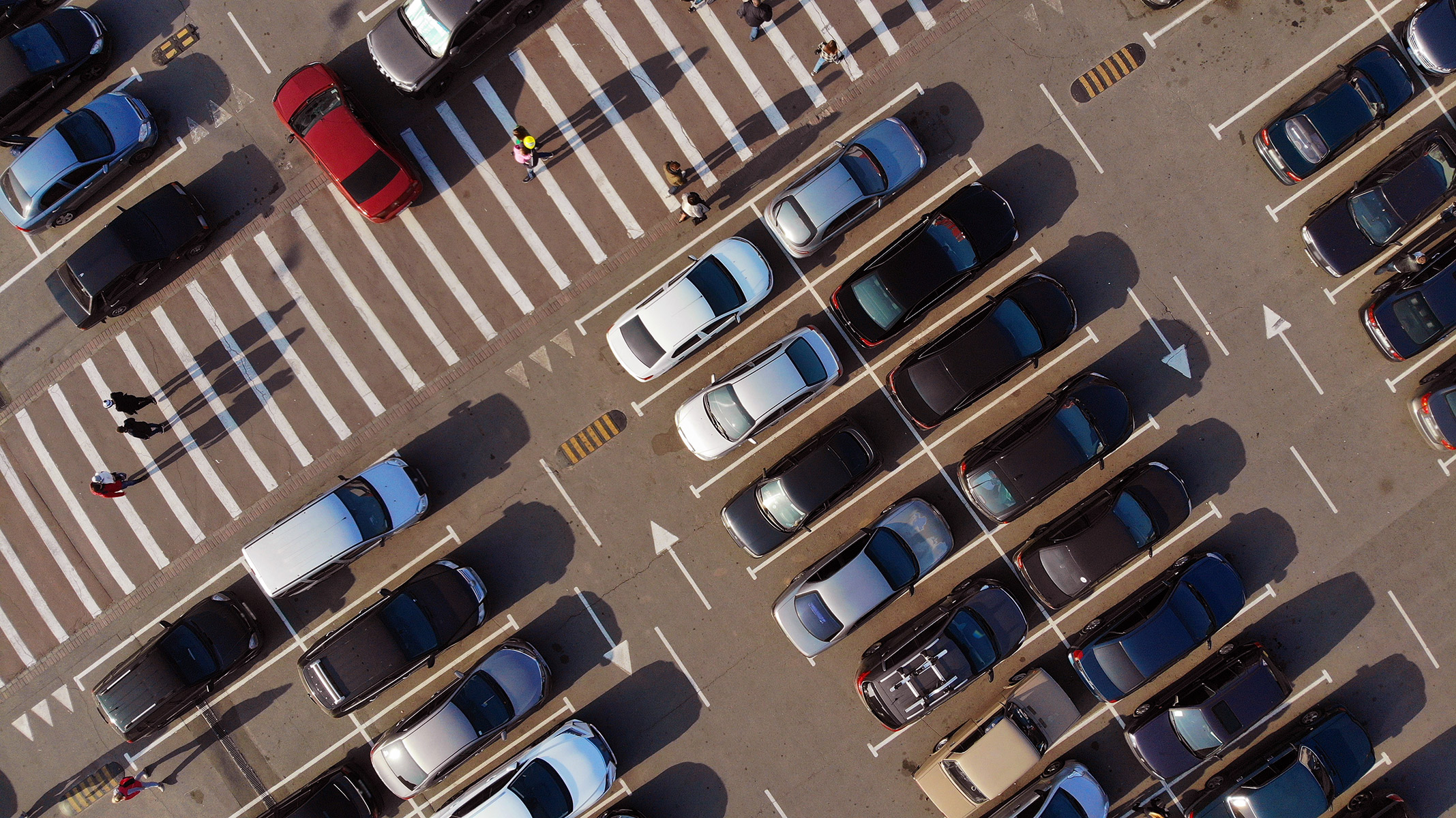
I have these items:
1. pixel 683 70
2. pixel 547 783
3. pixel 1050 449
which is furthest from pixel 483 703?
pixel 683 70

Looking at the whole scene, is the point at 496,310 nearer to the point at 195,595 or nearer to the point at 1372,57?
the point at 195,595

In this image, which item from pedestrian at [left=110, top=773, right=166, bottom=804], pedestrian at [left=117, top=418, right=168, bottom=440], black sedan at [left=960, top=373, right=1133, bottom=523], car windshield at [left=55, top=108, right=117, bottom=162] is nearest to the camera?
black sedan at [left=960, top=373, right=1133, bottom=523]

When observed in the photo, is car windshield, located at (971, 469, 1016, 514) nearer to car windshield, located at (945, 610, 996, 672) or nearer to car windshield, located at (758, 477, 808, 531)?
car windshield, located at (945, 610, 996, 672)

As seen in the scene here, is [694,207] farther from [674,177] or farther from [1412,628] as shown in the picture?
[1412,628]

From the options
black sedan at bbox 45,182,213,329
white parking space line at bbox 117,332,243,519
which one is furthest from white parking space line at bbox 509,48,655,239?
white parking space line at bbox 117,332,243,519

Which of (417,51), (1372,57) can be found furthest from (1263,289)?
(417,51)

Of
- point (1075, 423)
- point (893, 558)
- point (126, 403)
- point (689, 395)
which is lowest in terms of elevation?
point (893, 558)
